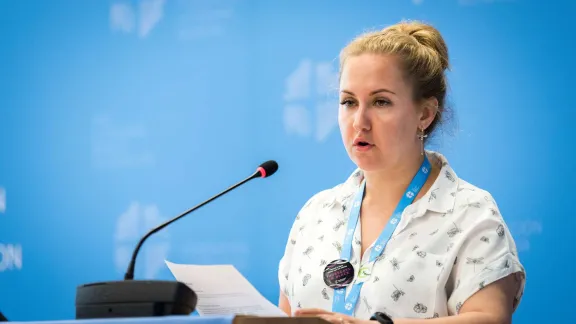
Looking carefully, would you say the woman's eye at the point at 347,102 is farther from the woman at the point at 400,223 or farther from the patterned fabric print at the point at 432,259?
the patterned fabric print at the point at 432,259

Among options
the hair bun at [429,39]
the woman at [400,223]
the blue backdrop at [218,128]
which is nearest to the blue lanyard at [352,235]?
the woman at [400,223]

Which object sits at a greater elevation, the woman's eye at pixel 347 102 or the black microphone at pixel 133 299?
the woman's eye at pixel 347 102

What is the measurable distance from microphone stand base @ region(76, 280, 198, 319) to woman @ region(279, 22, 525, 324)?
0.52 m

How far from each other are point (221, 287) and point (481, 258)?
60 centimetres

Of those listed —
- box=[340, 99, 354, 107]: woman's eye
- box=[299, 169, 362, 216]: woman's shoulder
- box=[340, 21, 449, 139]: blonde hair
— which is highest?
box=[340, 21, 449, 139]: blonde hair

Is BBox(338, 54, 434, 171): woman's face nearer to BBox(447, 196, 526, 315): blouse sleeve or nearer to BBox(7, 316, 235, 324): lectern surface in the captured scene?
BBox(447, 196, 526, 315): blouse sleeve

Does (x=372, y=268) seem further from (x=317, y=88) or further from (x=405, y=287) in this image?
(x=317, y=88)

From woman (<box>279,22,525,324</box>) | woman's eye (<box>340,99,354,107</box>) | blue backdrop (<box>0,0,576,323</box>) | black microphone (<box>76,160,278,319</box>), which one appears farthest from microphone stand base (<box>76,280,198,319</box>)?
blue backdrop (<box>0,0,576,323</box>)

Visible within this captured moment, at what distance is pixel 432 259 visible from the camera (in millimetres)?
1868

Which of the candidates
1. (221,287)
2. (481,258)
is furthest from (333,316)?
(481,258)

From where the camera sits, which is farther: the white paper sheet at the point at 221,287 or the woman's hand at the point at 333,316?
the white paper sheet at the point at 221,287

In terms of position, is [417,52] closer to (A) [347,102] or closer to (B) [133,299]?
(A) [347,102]

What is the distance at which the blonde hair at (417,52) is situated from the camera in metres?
2.04

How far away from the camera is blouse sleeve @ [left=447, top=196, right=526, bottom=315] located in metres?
1.78
